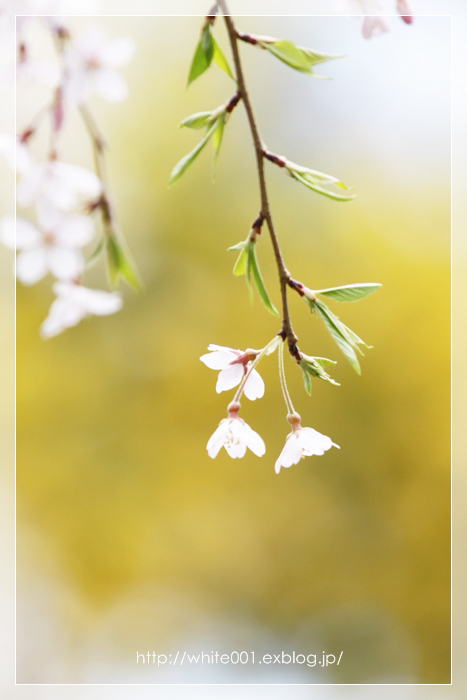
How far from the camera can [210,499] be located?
135cm

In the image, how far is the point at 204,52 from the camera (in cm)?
52

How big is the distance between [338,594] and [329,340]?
1.97 ft

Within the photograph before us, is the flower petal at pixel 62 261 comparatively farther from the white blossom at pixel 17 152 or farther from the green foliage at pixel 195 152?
the green foliage at pixel 195 152

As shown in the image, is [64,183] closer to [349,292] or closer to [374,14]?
[349,292]

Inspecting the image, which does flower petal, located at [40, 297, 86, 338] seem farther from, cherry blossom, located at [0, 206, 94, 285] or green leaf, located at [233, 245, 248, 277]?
green leaf, located at [233, 245, 248, 277]

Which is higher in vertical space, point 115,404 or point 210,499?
point 115,404

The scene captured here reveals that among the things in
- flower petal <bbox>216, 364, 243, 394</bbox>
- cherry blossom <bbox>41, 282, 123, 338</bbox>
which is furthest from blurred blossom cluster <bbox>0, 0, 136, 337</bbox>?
flower petal <bbox>216, 364, 243, 394</bbox>

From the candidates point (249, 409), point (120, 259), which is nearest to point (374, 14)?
point (120, 259)

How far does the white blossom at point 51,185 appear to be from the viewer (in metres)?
0.40

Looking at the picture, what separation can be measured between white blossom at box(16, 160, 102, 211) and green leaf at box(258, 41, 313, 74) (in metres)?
0.24

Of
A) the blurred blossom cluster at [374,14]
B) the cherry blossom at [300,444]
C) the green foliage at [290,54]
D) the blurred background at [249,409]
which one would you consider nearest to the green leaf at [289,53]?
the green foliage at [290,54]

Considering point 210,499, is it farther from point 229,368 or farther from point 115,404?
point 229,368

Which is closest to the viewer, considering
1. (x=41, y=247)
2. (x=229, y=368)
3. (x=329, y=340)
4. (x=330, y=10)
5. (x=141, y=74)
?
(x=41, y=247)

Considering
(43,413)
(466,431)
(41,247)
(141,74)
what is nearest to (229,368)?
(41,247)
